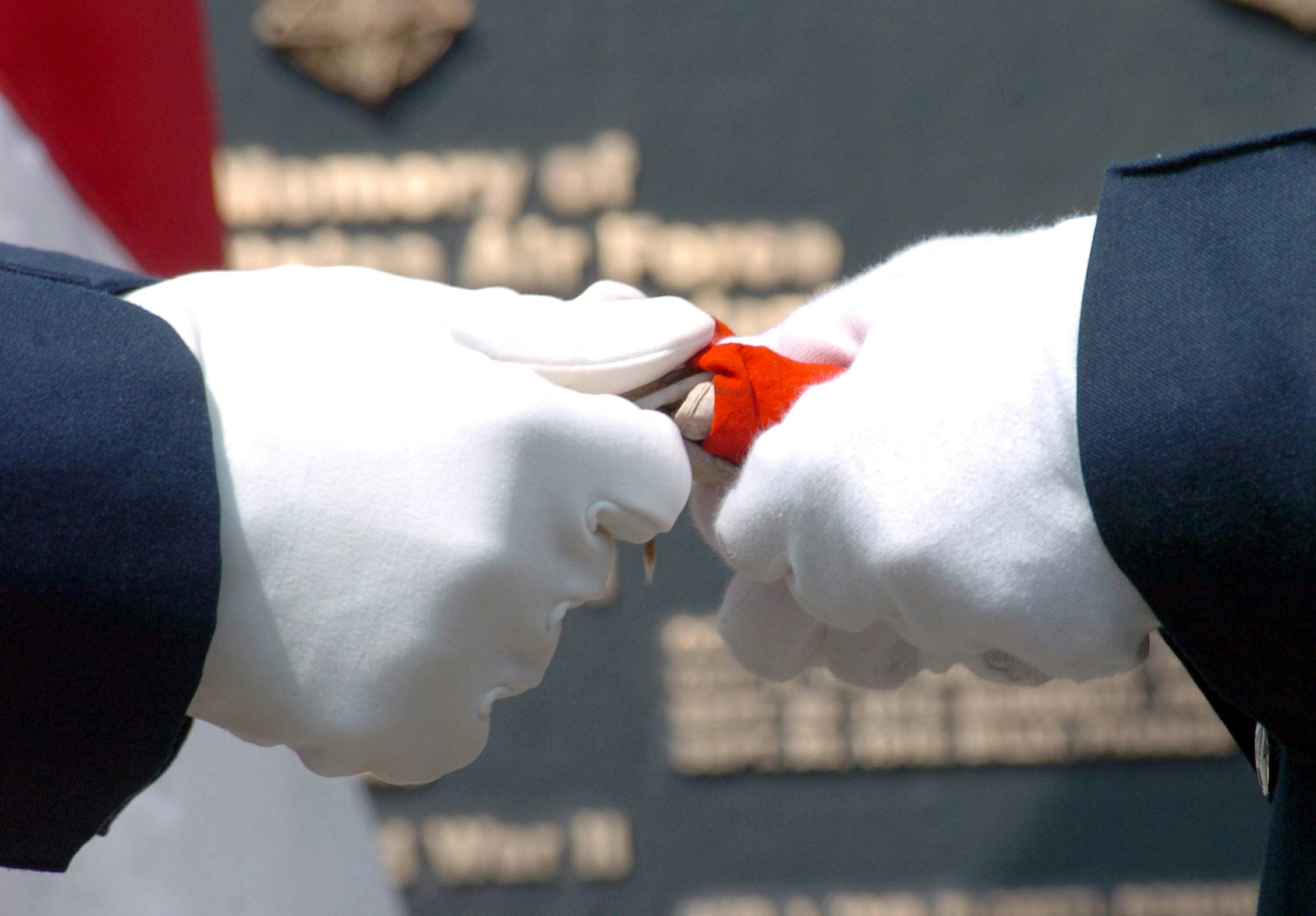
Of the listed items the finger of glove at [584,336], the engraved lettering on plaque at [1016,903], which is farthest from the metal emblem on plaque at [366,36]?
the engraved lettering on plaque at [1016,903]

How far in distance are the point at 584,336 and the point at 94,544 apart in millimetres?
223

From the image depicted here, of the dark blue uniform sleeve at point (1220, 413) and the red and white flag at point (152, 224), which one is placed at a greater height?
the dark blue uniform sleeve at point (1220, 413)

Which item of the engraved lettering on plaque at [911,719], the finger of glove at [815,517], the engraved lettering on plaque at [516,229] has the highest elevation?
the finger of glove at [815,517]

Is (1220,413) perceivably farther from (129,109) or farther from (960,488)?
(129,109)

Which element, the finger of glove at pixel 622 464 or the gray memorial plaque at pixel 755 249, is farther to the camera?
the gray memorial plaque at pixel 755 249

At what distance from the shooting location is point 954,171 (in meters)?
1.31

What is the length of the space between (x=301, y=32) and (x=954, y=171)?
73 centimetres

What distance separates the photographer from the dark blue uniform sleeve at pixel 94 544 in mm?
450

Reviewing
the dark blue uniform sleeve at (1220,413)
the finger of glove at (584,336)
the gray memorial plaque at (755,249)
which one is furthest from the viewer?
the gray memorial plaque at (755,249)

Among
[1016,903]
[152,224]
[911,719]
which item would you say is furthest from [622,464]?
[1016,903]

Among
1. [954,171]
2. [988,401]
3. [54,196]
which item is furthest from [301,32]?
[988,401]

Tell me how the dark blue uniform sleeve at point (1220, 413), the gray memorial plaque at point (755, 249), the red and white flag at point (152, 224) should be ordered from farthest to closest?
1. the gray memorial plaque at point (755, 249)
2. the red and white flag at point (152, 224)
3. the dark blue uniform sleeve at point (1220, 413)

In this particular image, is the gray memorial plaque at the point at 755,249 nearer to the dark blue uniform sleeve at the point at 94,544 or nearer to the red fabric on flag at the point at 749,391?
the red fabric on flag at the point at 749,391

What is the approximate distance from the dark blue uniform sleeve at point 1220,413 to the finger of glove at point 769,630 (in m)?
0.19
